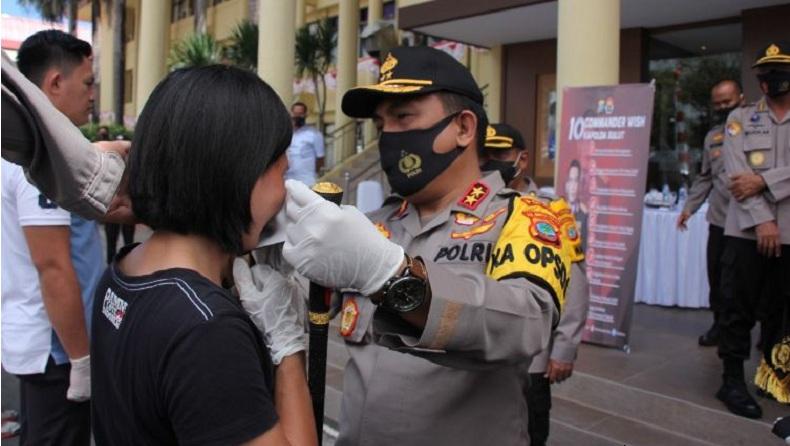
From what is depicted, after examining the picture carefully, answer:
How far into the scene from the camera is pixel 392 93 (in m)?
1.63

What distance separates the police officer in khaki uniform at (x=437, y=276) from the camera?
3.66 feet

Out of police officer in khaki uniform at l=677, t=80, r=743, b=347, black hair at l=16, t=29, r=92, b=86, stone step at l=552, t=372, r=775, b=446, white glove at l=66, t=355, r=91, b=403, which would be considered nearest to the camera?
white glove at l=66, t=355, r=91, b=403

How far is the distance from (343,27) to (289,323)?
1434 cm

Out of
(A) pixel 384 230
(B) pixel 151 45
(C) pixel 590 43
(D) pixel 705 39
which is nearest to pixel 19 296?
(A) pixel 384 230

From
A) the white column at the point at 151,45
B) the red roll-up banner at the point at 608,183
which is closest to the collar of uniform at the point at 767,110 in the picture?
the red roll-up banner at the point at 608,183

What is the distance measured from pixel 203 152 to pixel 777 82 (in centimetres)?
355

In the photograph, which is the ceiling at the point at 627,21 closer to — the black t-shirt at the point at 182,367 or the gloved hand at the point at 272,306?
the gloved hand at the point at 272,306

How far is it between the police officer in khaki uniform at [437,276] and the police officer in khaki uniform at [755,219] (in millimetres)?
2524

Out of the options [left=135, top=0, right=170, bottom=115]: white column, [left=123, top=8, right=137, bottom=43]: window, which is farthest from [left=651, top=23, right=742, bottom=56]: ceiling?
[left=123, top=8, right=137, bottom=43]: window

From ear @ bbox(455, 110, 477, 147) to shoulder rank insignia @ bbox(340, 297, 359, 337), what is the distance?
0.49m

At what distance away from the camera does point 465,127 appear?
1.69 meters

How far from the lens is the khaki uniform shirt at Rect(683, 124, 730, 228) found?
16.2ft

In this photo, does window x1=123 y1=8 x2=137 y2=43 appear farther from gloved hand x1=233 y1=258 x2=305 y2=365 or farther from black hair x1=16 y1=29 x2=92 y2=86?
gloved hand x1=233 y1=258 x2=305 y2=365

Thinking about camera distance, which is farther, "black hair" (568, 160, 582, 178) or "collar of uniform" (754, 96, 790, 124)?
"black hair" (568, 160, 582, 178)
